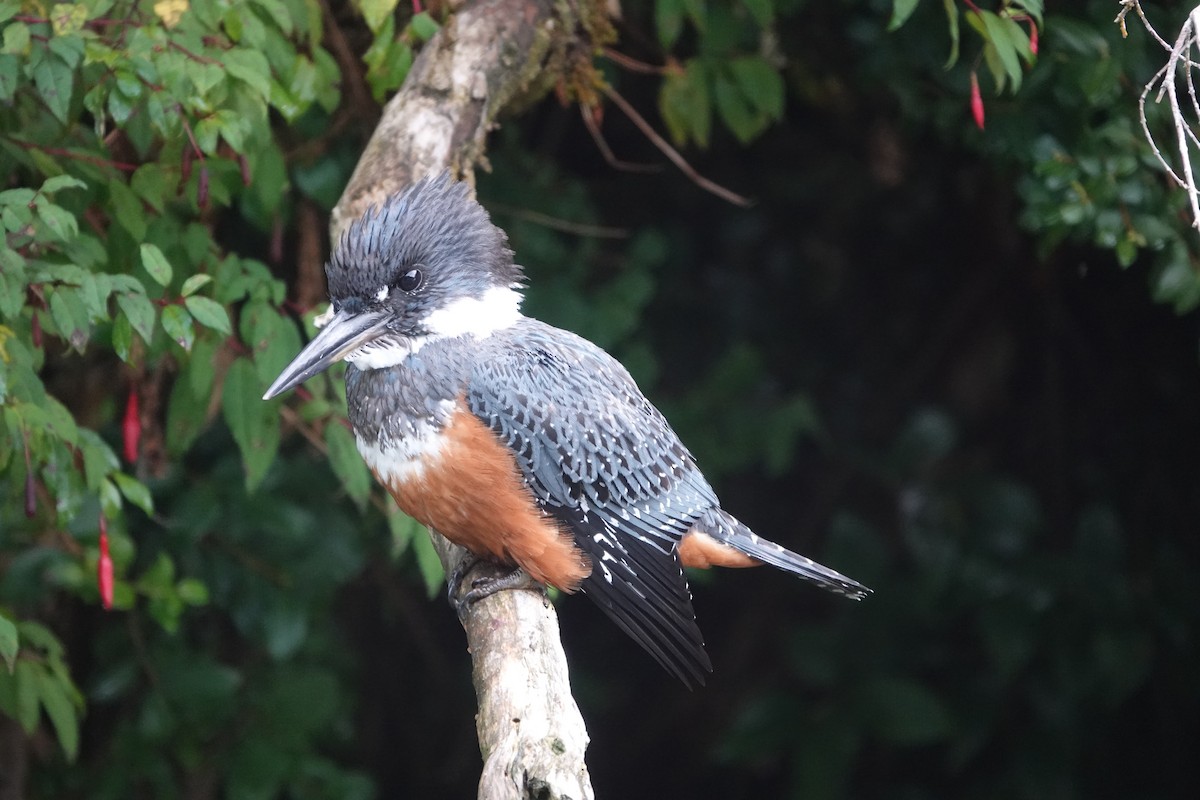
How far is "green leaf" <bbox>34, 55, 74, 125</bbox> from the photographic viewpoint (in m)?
1.80

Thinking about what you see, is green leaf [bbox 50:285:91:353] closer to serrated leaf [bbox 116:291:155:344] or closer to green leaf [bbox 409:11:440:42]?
serrated leaf [bbox 116:291:155:344]

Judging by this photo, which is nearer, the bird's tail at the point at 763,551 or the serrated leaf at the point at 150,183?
the serrated leaf at the point at 150,183

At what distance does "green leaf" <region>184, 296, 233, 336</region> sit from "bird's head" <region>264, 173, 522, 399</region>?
8.9 inches

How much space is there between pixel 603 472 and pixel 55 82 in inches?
41.5

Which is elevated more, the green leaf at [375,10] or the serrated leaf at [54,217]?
the green leaf at [375,10]

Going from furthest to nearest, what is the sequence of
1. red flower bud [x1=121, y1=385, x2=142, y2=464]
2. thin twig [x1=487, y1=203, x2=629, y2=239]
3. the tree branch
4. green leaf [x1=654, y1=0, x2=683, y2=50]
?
thin twig [x1=487, y1=203, x2=629, y2=239] → green leaf [x1=654, y1=0, x2=683, y2=50] → red flower bud [x1=121, y1=385, x2=142, y2=464] → the tree branch

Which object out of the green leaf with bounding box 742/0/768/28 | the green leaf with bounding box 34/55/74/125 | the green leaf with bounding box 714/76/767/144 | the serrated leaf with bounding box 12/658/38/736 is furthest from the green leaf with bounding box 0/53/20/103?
the green leaf with bounding box 714/76/767/144

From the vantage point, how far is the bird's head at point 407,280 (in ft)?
7.00

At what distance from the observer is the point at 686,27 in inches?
130

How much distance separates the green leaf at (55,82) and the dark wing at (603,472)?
2.47 ft

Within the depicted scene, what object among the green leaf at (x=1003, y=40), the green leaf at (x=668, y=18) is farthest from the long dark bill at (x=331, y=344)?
the green leaf at (x=1003, y=40)

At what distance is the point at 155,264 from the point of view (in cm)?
183

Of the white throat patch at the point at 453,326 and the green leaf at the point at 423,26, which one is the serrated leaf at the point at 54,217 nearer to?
the white throat patch at the point at 453,326

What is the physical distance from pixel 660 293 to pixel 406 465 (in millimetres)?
2089
